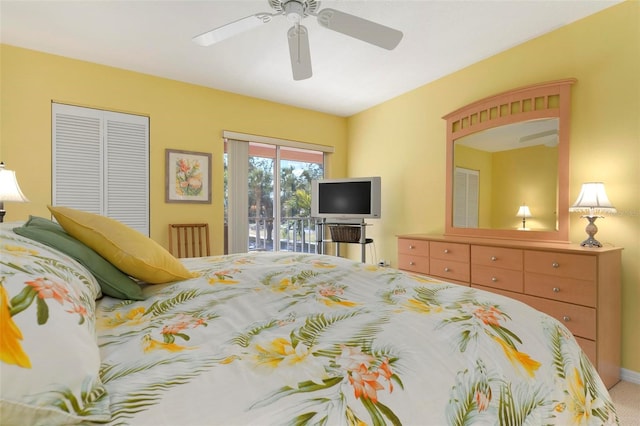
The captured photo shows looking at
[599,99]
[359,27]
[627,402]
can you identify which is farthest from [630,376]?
[359,27]

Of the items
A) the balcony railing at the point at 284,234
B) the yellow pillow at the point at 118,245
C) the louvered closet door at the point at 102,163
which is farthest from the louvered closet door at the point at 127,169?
the yellow pillow at the point at 118,245

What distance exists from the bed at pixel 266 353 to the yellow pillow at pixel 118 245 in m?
0.02

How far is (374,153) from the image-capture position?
4531 mm

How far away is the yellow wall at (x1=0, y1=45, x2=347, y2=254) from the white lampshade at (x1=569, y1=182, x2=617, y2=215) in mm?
3200

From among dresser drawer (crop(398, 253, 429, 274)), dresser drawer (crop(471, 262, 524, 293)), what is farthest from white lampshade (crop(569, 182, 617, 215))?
dresser drawer (crop(398, 253, 429, 274))

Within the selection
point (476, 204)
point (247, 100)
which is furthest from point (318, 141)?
point (476, 204)

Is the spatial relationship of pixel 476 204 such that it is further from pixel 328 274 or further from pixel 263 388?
pixel 263 388

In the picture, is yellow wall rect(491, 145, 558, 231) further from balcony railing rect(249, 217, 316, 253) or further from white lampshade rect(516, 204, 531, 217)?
balcony railing rect(249, 217, 316, 253)

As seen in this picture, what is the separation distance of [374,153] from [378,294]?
3.53m

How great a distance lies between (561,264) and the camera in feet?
6.90

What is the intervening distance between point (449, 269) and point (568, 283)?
867mm

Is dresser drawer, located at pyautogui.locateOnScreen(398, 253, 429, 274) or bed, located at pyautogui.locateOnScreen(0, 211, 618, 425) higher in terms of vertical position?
bed, located at pyautogui.locateOnScreen(0, 211, 618, 425)

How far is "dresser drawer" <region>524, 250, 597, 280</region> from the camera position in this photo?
1989 mm

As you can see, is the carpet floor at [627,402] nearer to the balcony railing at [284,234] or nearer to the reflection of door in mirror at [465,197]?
the reflection of door in mirror at [465,197]
